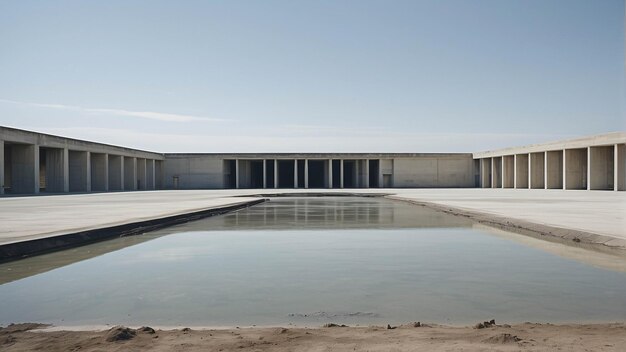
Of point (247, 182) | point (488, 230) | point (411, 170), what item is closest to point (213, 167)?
point (247, 182)

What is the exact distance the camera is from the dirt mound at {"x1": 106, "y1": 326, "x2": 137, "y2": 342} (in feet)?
13.7

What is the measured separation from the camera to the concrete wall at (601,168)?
142ft

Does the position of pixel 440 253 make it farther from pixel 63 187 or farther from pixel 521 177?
pixel 521 177

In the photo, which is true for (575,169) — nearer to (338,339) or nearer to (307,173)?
(307,173)

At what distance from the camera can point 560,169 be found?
5075 centimetres

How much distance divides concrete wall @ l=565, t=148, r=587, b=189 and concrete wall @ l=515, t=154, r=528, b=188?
28.3ft

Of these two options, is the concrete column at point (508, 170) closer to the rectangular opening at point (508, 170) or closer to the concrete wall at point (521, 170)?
the rectangular opening at point (508, 170)

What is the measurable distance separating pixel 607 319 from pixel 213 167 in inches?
2441

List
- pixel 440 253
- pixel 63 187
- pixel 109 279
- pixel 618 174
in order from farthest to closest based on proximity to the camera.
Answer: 1. pixel 63 187
2. pixel 618 174
3. pixel 440 253
4. pixel 109 279

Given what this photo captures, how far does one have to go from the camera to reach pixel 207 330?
4496 millimetres

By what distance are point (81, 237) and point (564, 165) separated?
45.7 metres

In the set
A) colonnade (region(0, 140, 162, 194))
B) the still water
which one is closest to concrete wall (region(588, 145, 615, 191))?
the still water

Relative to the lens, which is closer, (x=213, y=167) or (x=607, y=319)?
(x=607, y=319)

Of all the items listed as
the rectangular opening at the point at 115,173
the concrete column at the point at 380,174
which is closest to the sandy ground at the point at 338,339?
the rectangular opening at the point at 115,173
